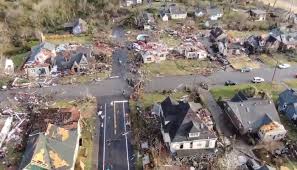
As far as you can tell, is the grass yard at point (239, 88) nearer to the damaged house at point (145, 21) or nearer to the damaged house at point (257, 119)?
the damaged house at point (257, 119)

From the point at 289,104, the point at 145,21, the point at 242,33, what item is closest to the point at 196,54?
the point at 242,33

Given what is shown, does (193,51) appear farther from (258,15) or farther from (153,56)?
(258,15)

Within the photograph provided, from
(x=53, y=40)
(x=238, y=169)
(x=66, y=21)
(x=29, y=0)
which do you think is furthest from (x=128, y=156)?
(x=29, y=0)

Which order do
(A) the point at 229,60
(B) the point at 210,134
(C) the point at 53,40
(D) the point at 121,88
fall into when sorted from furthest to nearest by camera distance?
1. (C) the point at 53,40
2. (A) the point at 229,60
3. (D) the point at 121,88
4. (B) the point at 210,134

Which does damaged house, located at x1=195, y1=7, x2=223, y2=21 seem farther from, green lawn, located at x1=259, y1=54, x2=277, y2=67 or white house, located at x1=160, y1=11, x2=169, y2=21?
green lawn, located at x1=259, y1=54, x2=277, y2=67

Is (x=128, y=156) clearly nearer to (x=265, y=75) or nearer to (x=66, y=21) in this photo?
(x=265, y=75)
